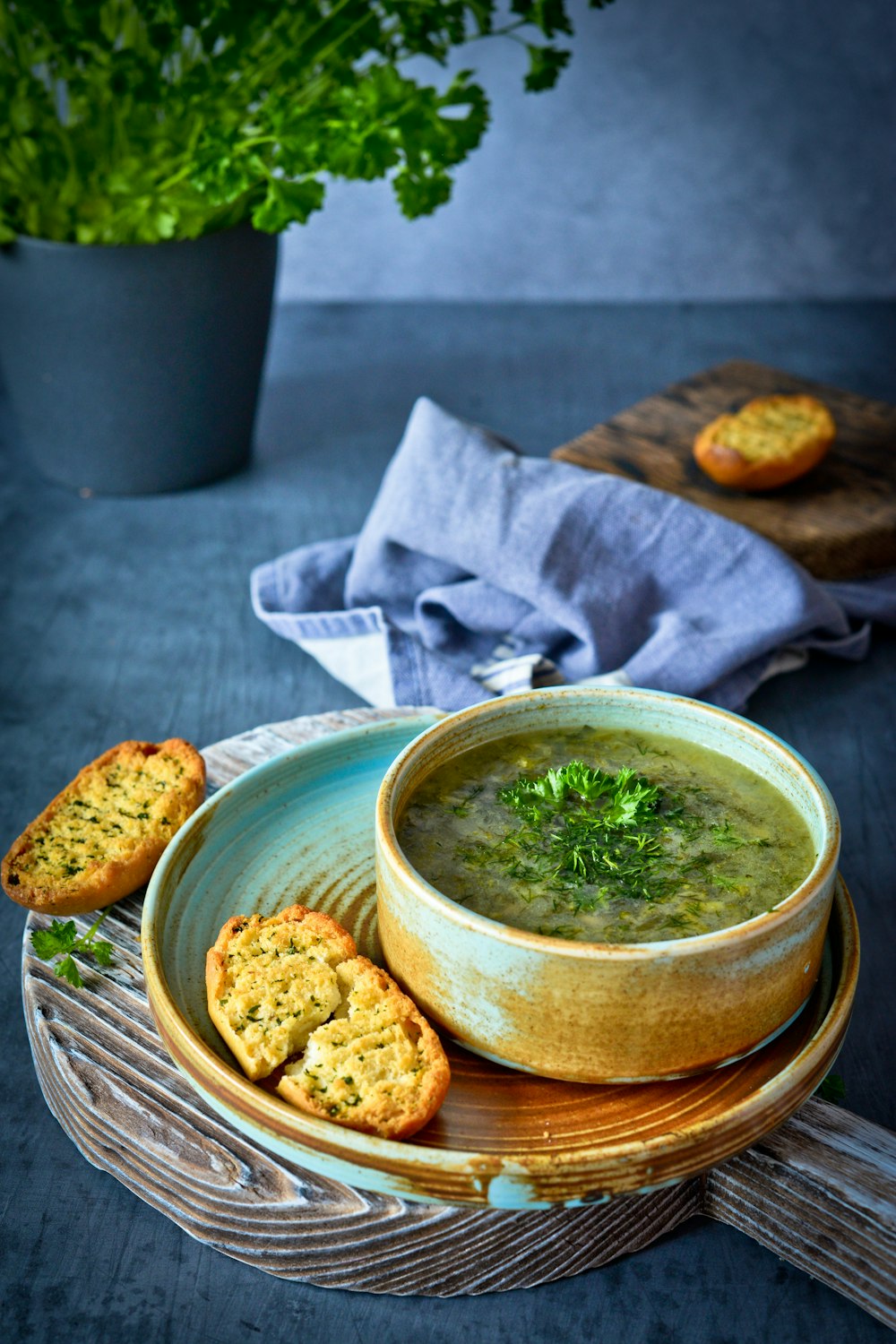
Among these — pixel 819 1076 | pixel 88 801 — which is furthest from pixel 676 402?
pixel 819 1076

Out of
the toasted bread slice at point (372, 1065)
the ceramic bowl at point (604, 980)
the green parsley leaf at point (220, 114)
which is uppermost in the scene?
the green parsley leaf at point (220, 114)

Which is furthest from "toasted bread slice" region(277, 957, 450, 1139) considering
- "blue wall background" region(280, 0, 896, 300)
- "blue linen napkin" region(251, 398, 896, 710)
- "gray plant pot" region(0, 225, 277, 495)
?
"blue wall background" region(280, 0, 896, 300)

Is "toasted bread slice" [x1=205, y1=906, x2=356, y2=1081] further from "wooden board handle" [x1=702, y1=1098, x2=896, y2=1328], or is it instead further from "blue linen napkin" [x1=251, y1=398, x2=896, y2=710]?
"blue linen napkin" [x1=251, y1=398, x2=896, y2=710]

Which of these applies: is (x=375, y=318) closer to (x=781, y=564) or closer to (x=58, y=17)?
(x=58, y=17)

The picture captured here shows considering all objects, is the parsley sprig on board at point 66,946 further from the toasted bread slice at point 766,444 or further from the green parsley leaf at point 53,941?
the toasted bread slice at point 766,444

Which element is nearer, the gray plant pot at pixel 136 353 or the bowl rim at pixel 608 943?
the bowl rim at pixel 608 943

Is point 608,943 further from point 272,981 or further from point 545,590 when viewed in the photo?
point 545,590

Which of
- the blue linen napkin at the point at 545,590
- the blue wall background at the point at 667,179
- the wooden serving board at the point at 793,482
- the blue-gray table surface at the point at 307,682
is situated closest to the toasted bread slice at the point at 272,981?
the blue-gray table surface at the point at 307,682
